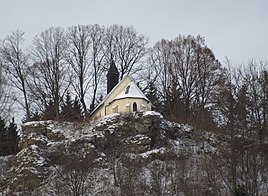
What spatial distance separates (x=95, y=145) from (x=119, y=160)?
2.97 metres

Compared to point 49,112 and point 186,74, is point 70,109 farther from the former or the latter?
point 186,74

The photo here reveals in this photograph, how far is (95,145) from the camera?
31.0 meters

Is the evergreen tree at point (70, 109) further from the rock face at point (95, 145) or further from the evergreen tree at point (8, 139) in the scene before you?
the rock face at point (95, 145)

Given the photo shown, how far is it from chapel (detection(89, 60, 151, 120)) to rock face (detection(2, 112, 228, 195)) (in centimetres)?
349

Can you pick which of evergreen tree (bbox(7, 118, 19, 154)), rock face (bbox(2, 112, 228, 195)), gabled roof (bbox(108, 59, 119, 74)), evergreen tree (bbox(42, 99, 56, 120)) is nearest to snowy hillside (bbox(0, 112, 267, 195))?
rock face (bbox(2, 112, 228, 195))

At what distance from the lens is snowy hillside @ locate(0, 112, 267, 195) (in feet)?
77.9

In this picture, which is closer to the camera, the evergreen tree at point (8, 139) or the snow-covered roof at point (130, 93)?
the snow-covered roof at point (130, 93)

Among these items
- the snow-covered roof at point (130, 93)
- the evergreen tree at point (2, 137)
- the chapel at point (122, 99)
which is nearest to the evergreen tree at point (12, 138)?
the evergreen tree at point (2, 137)

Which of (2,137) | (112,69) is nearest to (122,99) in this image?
(112,69)

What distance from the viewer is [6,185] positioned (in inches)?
1116

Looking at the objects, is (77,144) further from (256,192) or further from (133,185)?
(256,192)

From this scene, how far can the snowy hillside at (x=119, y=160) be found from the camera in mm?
23734

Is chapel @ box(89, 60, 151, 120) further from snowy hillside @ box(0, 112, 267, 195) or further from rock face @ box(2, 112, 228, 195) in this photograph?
snowy hillside @ box(0, 112, 267, 195)

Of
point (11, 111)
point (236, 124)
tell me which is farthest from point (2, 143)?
point (236, 124)
